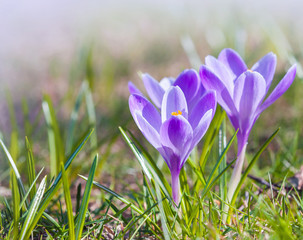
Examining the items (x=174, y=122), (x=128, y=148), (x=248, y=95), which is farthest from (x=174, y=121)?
(x=128, y=148)

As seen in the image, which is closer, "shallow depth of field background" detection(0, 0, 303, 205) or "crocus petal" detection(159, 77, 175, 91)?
"crocus petal" detection(159, 77, 175, 91)

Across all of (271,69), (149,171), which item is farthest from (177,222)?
(271,69)

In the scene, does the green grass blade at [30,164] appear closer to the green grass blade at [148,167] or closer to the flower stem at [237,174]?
the green grass blade at [148,167]

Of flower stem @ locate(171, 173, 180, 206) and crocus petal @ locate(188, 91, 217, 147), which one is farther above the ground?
crocus petal @ locate(188, 91, 217, 147)

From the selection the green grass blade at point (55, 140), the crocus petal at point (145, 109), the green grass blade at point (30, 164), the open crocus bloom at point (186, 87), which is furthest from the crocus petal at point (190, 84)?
the green grass blade at point (55, 140)

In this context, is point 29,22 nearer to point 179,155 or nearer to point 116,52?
point 116,52

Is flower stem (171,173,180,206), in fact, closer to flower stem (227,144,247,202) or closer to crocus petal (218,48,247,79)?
flower stem (227,144,247,202)

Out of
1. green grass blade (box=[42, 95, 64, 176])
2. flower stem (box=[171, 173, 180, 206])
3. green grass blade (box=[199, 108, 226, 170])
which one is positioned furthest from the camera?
green grass blade (box=[42, 95, 64, 176])

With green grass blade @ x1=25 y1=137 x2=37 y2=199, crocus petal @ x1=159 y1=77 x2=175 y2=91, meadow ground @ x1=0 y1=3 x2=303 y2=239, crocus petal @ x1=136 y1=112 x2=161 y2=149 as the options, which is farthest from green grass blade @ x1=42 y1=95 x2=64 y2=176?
crocus petal @ x1=136 y1=112 x2=161 y2=149

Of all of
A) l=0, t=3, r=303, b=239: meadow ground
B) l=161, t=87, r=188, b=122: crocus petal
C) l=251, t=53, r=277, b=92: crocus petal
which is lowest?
l=0, t=3, r=303, b=239: meadow ground
